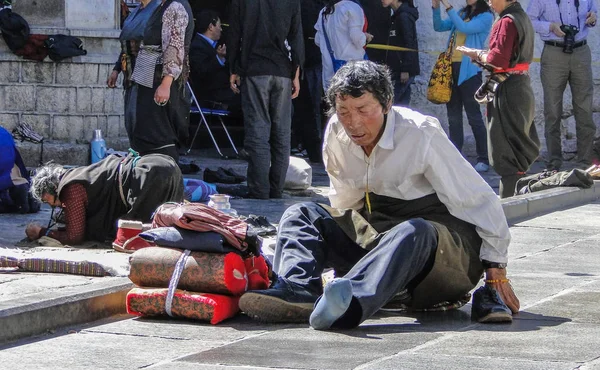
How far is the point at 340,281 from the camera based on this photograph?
16.5ft

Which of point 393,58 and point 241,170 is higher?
point 393,58

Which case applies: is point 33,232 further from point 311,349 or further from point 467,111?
point 467,111

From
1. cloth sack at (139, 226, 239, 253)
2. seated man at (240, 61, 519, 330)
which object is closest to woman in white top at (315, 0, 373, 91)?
seated man at (240, 61, 519, 330)

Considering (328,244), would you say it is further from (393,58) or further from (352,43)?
(393,58)

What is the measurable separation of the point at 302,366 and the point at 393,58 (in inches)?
381

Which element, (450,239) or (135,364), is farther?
(450,239)

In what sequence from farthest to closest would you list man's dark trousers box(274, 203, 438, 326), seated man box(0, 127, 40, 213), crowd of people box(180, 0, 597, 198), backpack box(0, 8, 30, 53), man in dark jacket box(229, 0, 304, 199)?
crowd of people box(180, 0, 597, 198) → backpack box(0, 8, 30, 53) → man in dark jacket box(229, 0, 304, 199) → seated man box(0, 127, 40, 213) → man's dark trousers box(274, 203, 438, 326)

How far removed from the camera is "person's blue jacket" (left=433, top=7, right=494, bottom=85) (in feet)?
42.8

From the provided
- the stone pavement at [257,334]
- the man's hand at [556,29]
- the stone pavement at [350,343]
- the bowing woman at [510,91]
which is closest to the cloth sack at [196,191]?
the bowing woman at [510,91]

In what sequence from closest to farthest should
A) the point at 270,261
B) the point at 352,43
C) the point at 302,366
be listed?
the point at 302,366, the point at 270,261, the point at 352,43

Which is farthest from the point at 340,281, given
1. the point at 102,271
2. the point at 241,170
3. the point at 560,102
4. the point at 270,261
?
the point at 560,102

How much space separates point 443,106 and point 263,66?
522cm

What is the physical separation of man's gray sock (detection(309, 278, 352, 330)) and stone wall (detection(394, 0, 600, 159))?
9.90 m

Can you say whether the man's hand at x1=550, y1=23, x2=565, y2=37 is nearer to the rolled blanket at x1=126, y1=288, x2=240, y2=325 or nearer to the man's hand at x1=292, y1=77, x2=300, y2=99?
the man's hand at x1=292, y1=77, x2=300, y2=99
